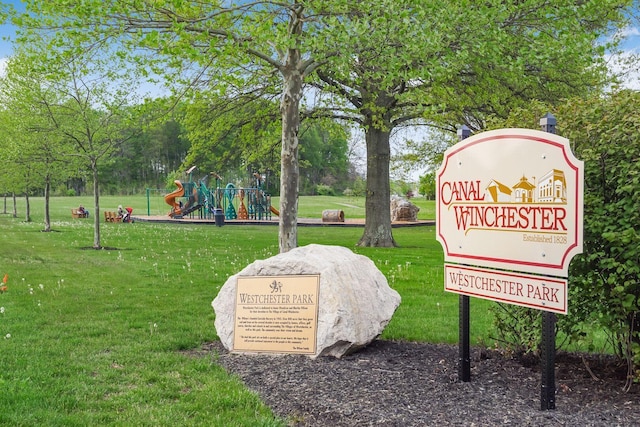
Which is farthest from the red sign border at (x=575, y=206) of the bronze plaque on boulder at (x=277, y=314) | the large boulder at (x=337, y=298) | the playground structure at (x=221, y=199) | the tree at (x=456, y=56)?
the playground structure at (x=221, y=199)

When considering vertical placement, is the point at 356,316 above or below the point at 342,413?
above

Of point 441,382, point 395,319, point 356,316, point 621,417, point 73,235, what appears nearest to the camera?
point 621,417

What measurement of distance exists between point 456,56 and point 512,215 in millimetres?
6311

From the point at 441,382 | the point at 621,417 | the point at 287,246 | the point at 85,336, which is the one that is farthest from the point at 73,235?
the point at 621,417

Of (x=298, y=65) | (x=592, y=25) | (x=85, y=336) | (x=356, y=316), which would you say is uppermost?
(x=592, y=25)

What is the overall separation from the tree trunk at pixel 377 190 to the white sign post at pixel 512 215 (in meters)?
13.6

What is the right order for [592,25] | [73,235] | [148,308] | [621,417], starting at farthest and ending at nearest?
[73,235] → [592,25] → [148,308] → [621,417]

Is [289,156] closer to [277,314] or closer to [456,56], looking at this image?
[456,56]

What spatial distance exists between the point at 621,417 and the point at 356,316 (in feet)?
8.57

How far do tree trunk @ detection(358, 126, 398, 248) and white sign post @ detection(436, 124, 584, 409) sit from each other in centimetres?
1356

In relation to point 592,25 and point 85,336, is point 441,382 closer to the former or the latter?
point 85,336

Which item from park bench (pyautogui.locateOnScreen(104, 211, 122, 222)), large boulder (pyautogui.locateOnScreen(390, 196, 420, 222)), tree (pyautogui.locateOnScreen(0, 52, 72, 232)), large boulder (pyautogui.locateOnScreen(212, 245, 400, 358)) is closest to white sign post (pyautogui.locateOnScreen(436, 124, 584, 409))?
large boulder (pyautogui.locateOnScreen(212, 245, 400, 358))

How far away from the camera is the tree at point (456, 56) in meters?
9.20

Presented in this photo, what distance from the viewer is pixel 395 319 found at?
8.15 meters
